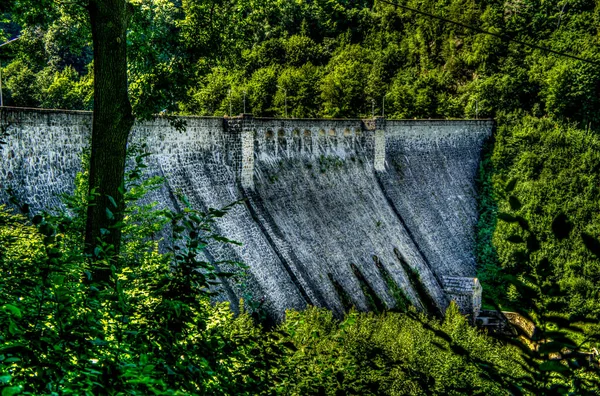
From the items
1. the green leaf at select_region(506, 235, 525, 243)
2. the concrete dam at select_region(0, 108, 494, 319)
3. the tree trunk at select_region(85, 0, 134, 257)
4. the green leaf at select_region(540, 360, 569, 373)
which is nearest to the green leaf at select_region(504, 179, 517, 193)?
the green leaf at select_region(506, 235, 525, 243)

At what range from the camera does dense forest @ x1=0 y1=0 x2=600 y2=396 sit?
4.23 meters

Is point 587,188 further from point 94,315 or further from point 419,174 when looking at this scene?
point 94,315

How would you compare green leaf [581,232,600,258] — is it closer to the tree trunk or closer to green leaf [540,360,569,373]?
green leaf [540,360,569,373]

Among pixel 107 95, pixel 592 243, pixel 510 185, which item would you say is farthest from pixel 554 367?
pixel 107 95

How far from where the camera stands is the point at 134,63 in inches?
454

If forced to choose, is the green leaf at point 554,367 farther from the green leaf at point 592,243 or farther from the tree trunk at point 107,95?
the tree trunk at point 107,95

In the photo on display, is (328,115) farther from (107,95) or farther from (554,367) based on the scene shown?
(554,367)

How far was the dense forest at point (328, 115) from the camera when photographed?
423cm

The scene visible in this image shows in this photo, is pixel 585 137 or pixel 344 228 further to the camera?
pixel 585 137

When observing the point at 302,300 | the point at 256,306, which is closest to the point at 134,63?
the point at 256,306

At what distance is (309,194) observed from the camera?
3103cm

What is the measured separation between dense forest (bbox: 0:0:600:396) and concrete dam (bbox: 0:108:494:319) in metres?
2.01

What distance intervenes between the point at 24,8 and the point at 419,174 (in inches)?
1326

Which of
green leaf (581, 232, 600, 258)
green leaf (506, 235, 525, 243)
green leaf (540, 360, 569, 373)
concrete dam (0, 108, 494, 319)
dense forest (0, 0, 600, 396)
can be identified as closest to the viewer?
green leaf (581, 232, 600, 258)
